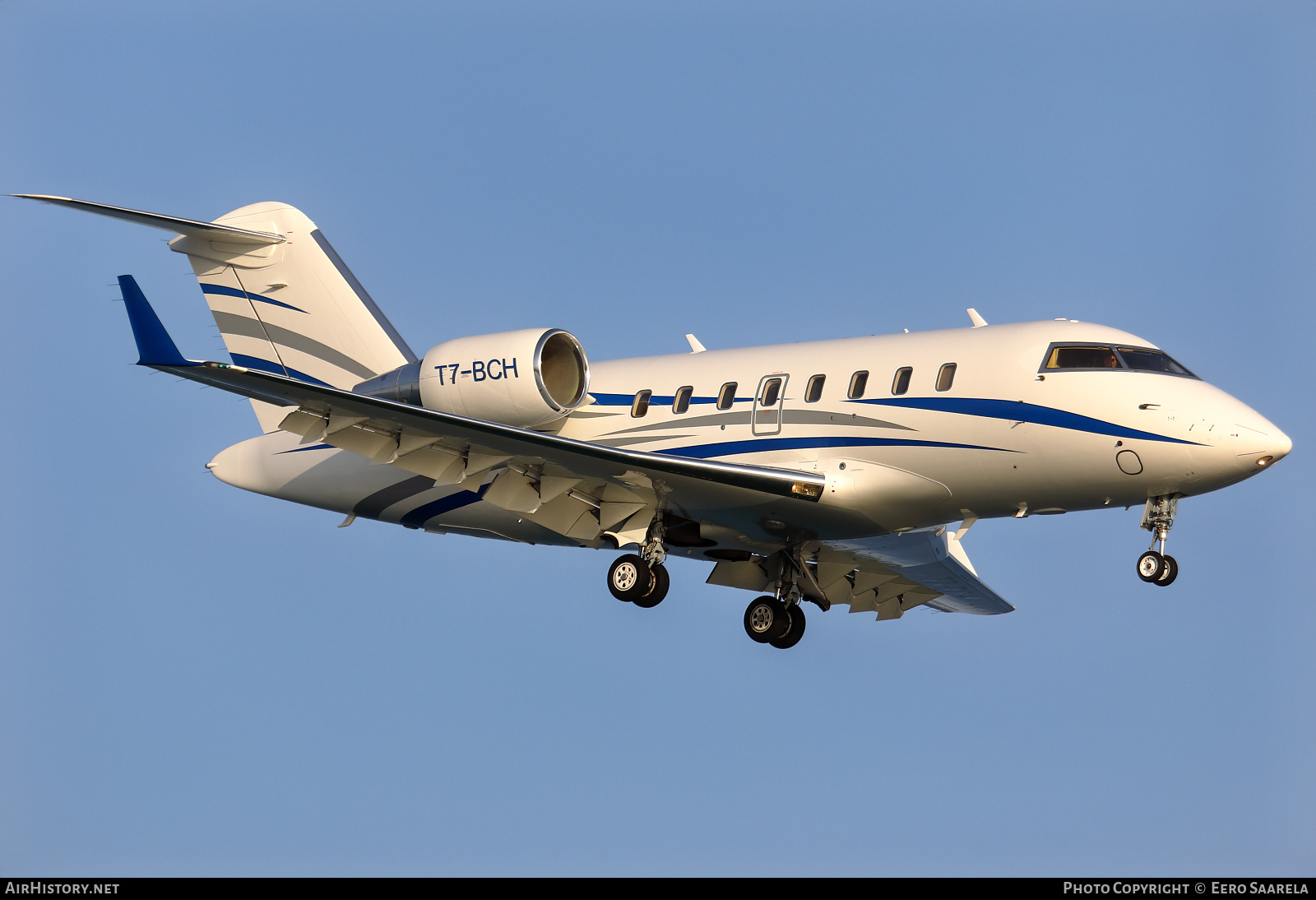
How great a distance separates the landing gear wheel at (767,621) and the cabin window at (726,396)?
4259 mm

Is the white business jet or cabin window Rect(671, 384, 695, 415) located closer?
the white business jet

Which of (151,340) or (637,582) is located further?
(637,582)

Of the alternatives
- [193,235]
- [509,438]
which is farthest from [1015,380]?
Answer: [193,235]

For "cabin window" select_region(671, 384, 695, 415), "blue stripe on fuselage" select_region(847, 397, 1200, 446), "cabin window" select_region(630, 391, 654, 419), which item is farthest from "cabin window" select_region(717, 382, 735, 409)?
"blue stripe on fuselage" select_region(847, 397, 1200, 446)

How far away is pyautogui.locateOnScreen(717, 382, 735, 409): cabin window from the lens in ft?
67.3

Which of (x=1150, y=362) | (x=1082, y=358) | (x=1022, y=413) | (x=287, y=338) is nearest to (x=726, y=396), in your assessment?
(x=1022, y=413)

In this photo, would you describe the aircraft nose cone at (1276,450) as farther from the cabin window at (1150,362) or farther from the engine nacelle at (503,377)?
the engine nacelle at (503,377)

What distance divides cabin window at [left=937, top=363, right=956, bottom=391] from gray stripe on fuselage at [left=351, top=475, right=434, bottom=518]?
27.8 ft

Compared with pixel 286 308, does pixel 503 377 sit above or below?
below

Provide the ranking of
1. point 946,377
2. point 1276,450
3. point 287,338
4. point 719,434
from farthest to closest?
point 287,338 → point 719,434 → point 946,377 → point 1276,450

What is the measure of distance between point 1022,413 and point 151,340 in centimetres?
1129

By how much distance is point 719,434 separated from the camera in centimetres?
2047

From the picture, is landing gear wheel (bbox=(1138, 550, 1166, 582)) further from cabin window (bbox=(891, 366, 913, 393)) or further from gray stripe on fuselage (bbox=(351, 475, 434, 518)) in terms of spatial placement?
gray stripe on fuselage (bbox=(351, 475, 434, 518))

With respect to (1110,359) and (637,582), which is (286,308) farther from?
(1110,359)
